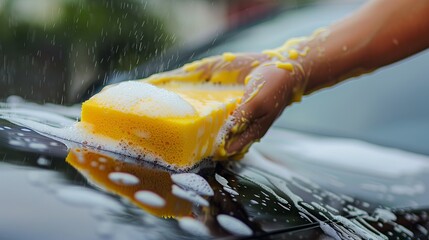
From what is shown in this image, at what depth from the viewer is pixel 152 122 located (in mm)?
978

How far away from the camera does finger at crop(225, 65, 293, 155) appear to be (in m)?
1.21

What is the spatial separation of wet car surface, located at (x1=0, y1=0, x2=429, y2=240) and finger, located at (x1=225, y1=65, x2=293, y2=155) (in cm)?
6

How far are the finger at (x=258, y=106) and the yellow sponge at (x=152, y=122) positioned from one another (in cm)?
Answer: 12

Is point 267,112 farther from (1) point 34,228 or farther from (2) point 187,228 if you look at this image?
(1) point 34,228

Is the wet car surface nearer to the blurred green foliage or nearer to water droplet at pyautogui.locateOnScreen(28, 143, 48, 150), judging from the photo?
water droplet at pyautogui.locateOnScreen(28, 143, 48, 150)

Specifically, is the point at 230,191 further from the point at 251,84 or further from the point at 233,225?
the point at 251,84

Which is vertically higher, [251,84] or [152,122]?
[251,84]

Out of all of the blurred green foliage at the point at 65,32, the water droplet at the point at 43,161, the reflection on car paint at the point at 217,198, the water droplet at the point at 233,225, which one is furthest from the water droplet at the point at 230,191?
the blurred green foliage at the point at 65,32

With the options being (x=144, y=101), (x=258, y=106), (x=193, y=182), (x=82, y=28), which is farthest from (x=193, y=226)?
(x=82, y=28)

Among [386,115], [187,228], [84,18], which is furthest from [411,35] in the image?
[84,18]

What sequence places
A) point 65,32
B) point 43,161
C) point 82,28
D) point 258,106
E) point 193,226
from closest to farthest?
1. point 193,226
2. point 43,161
3. point 258,106
4. point 82,28
5. point 65,32

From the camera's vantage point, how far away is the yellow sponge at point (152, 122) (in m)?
0.98

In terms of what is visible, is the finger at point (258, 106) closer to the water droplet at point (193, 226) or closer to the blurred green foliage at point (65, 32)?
the water droplet at point (193, 226)

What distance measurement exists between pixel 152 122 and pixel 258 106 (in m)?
0.34
